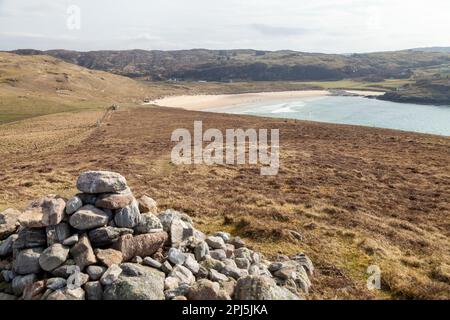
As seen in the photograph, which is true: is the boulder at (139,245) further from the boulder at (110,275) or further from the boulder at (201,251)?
the boulder at (201,251)

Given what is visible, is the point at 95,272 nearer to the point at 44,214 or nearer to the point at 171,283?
the point at 171,283

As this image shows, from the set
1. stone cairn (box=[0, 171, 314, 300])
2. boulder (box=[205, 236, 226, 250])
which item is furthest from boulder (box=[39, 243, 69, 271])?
boulder (box=[205, 236, 226, 250])

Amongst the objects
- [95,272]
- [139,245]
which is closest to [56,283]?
[95,272]

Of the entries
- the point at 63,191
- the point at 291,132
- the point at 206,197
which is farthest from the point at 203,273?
the point at 291,132

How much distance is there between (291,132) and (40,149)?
120 feet

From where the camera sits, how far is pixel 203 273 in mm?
11766

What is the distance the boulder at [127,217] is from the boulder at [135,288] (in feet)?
7.98

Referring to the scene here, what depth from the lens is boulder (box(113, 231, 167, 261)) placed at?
A: 1212cm

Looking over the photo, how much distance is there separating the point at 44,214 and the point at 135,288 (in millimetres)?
4326

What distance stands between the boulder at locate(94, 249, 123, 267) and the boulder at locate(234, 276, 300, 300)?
3832 millimetres

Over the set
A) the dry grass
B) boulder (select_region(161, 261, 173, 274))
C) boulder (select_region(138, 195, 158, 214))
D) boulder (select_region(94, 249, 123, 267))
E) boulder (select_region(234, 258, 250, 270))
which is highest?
boulder (select_region(138, 195, 158, 214))

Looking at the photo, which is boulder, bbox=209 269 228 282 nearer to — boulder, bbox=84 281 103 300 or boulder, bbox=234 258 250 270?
boulder, bbox=234 258 250 270

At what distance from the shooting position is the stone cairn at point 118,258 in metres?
10.5

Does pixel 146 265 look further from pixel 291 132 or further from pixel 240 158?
pixel 291 132
